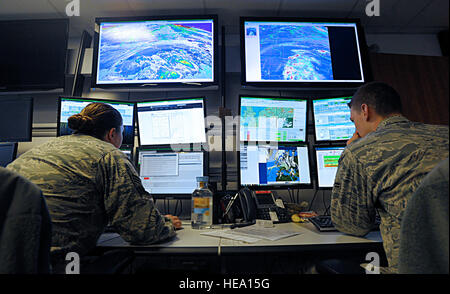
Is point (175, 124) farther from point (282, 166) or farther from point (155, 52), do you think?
point (282, 166)

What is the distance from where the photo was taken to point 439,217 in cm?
36

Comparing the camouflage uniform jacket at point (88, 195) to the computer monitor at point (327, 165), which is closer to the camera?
the camouflage uniform jacket at point (88, 195)

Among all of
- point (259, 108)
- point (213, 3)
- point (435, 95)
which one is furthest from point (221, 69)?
point (435, 95)

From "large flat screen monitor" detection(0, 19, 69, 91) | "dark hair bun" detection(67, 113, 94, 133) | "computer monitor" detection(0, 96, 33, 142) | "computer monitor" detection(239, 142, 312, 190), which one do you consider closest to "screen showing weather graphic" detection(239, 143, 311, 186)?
"computer monitor" detection(239, 142, 312, 190)

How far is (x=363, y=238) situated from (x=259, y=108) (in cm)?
100

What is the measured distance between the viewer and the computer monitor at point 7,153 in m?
1.53

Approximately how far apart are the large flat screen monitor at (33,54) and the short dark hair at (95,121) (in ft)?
3.03

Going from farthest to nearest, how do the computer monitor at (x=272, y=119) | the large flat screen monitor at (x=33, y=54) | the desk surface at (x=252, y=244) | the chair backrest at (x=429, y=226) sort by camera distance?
1. the large flat screen monitor at (x=33, y=54)
2. the computer monitor at (x=272, y=119)
3. the desk surface at (x=252, y=244)
4. the chair backrest at (x=429, y=226)

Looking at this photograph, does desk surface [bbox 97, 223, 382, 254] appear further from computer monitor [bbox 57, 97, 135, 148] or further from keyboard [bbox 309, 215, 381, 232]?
computer monitor [bbox 57, 97, 135, 148]

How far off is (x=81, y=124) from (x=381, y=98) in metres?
1.46

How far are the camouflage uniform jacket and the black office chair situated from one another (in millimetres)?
462

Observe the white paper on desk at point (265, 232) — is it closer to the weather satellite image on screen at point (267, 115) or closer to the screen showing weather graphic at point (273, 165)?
the screen showing weather graphic at point (273, 165)

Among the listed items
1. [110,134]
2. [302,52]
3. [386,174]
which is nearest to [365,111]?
[386,174]

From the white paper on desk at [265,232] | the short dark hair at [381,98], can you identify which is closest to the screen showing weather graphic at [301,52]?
the short dark hair at [381,98]
